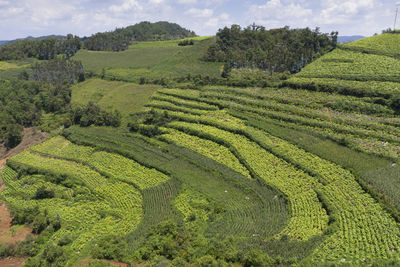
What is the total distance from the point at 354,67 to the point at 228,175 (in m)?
61.8

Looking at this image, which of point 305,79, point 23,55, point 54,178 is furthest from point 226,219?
point 23,55

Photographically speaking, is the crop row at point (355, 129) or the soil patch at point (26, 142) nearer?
the crop row at point (355, 129)

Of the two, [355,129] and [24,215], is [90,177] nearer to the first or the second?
[24,215]

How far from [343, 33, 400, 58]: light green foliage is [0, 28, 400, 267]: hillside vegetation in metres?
1.36

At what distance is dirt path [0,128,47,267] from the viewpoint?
1575 inches

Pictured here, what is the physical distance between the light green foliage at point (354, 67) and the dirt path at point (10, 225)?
85.3 meters

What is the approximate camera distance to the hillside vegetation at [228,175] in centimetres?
3619

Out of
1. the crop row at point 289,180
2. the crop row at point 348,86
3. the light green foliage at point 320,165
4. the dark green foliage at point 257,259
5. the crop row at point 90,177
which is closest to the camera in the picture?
the dark green foliage at point 257,259

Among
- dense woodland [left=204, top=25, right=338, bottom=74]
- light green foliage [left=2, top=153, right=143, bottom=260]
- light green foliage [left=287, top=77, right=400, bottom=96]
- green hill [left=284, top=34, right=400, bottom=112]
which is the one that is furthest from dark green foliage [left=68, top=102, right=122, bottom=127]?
light green foliage [left=287, top=77, right=400, bottom=96]

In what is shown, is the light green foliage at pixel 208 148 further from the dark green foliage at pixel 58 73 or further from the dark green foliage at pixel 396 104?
the dark green foliage at pixel 58 73

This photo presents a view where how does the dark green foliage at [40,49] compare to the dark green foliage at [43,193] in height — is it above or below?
above

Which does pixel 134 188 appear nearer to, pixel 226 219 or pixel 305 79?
pixel 226 219

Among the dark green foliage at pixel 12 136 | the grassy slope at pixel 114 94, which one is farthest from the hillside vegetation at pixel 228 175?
the dark green foliage at pixel 12 136

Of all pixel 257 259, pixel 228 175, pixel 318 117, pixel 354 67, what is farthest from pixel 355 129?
pixel 257 259
